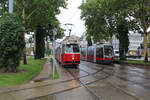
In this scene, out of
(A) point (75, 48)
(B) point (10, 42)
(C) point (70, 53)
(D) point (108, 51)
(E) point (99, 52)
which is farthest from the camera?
(E) point (99, 52)

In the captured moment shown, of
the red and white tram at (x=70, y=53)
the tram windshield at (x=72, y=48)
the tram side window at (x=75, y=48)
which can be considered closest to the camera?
the red and white tram at (x=70, y=53)

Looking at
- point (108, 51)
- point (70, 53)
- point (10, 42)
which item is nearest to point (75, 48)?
point (70, 53)

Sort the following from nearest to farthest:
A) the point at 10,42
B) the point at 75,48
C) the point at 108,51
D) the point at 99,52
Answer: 1. the point at 10,42
2. the point at 75,48
3. the point at 108,51
4. the point at 99,52

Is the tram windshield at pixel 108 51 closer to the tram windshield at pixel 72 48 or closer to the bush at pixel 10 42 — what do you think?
the tram windshield at pixel 72 48

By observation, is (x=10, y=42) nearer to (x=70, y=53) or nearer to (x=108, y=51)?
(x=70, y=53)

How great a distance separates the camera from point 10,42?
1221 centimetres

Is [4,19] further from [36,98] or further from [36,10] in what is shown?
[36,10]

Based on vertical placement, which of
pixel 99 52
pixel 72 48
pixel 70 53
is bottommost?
pixel 70 53

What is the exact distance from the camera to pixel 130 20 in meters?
26.5

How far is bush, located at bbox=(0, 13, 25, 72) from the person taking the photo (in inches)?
478

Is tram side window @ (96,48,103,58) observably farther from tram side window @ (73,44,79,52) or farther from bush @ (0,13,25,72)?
bush @ (0,13,25,72)

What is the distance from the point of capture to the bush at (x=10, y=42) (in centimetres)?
1213

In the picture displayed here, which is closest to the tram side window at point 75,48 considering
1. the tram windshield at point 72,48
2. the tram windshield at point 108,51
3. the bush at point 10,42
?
the tram windshield at point 72,48

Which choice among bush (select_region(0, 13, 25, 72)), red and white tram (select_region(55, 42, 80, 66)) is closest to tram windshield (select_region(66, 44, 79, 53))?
red and white tram (select_region(55, 42, 80, 66))
